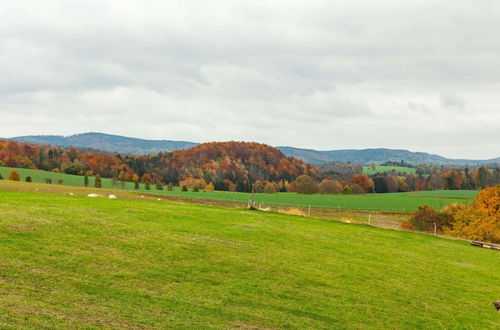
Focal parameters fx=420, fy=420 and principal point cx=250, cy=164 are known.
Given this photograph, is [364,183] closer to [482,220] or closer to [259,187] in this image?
[259,187]

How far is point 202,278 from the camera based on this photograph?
56.9ft

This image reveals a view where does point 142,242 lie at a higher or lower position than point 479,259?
higher

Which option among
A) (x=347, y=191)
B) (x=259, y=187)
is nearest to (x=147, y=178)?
(x=259, y=187)

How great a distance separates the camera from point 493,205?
71.1 metres

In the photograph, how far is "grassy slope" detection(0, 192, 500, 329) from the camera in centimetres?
1234

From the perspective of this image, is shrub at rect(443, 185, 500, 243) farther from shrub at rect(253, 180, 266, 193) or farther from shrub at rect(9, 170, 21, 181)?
shrub at rect(9, 170, 21, 181)

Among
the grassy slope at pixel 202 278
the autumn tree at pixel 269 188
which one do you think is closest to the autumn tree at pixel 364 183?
the autumn tree at pixel 269 188

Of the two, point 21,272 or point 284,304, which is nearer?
point 21,272

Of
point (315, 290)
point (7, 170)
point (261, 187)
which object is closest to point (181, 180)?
point (261, 187)

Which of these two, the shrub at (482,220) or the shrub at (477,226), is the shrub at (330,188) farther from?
the shrub at (477,226)

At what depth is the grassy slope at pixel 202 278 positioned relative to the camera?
40.5 ft

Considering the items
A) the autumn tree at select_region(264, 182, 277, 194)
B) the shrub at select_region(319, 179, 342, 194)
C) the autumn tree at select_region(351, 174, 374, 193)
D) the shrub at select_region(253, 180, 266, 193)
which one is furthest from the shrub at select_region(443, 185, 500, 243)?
the autumn tree at select_region(351, 174, 374, 193)

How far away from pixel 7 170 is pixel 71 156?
5766 cm

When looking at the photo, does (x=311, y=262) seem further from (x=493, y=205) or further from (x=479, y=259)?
(x=493, y=205)
